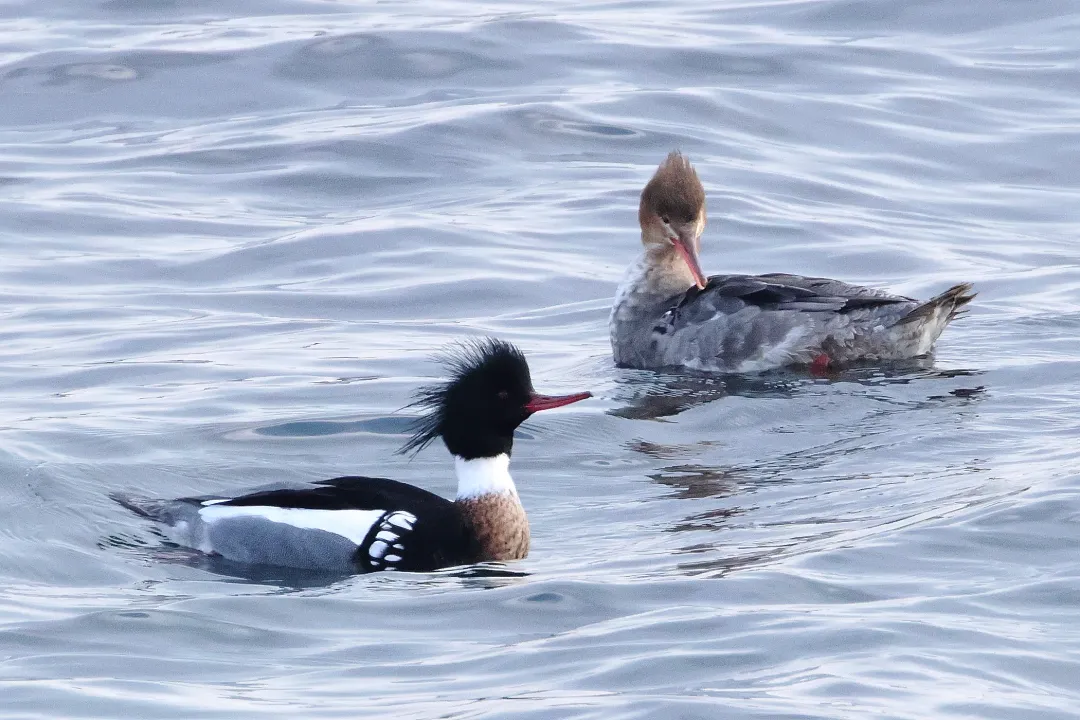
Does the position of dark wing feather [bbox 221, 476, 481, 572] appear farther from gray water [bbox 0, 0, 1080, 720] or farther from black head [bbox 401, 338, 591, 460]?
black head [bbox 401, 338, 591, 460]

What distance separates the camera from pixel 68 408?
33.7 feet

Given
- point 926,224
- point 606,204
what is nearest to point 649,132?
point 606,204

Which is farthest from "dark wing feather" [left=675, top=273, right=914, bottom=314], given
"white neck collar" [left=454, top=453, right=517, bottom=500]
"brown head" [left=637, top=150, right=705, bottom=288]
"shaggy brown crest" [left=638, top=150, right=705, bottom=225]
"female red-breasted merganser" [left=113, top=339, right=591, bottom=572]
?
"white neck collar" [left=454, top=453, right=517, bottom=500]

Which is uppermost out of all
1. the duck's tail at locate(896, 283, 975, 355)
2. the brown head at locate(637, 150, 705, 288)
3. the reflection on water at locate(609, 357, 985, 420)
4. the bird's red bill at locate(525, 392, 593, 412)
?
the brown head at locate(637, 150, 705, 288)

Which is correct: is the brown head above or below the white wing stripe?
above

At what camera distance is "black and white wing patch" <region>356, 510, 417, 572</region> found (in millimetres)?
7734

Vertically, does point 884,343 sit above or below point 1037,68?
below

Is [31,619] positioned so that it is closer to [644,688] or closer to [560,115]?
[644,688]

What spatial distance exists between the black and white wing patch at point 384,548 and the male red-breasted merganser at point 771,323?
14.0ft

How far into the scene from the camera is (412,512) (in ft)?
25.7

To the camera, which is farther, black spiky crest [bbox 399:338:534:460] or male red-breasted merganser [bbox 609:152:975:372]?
male red-breasted merganser [bbox 609:152:975:372]

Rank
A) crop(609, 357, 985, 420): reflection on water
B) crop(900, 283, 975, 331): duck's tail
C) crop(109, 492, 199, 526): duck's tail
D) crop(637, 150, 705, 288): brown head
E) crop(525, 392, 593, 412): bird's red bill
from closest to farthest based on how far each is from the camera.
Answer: crop(525, 392, 593, 412): bird's red bill < crop(109, 492, 199, 526): duck's tail < crop(609, 357, 985, 420): reflection on water < crop(900, 283, 975, 331): duck's tail < crop(637, 150, 705, 288): brown head

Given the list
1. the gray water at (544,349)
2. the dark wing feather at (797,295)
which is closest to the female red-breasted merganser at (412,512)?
the gray water at (544,349)

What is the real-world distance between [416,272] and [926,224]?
14.6 ft
